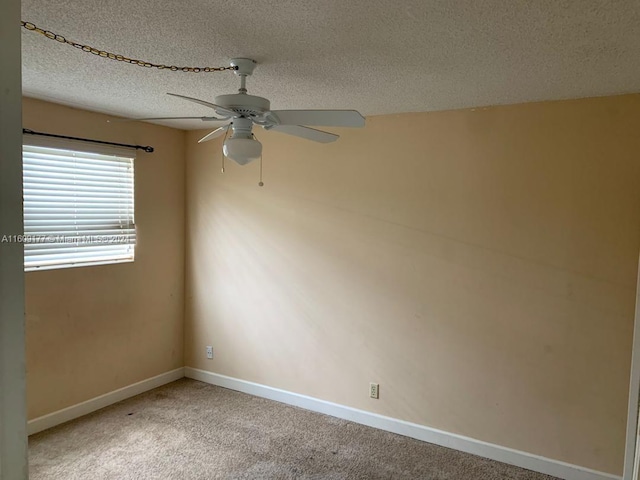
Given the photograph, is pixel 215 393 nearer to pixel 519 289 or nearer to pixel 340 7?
pixel 519 289

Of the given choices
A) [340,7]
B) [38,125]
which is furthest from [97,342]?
[340,7]

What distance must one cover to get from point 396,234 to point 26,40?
2409mm

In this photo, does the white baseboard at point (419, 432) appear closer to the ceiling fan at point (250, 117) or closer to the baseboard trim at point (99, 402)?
the baseboard trim at point (99, 402)

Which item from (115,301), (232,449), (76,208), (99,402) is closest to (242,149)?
(76,208)

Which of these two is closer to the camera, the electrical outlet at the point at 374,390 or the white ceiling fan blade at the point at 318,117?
the white ceiling fan blade at the point at 318,117

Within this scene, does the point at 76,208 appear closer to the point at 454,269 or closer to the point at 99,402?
the point at 99,402

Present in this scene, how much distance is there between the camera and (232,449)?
2.88 m

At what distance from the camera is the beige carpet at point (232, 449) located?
2.63 meters

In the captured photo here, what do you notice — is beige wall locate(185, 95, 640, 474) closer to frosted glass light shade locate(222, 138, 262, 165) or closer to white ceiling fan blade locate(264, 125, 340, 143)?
white ceiling fan blade locate(264, 125, 340, 143)

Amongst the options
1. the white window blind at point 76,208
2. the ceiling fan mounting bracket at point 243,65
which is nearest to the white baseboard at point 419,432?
the white window blind at point 76,208

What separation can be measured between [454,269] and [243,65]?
1909mm

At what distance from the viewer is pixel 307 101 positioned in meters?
2.80

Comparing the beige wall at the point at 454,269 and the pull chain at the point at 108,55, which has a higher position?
the pull chain at the point at 108,55

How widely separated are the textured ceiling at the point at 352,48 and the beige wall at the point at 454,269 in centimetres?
35
